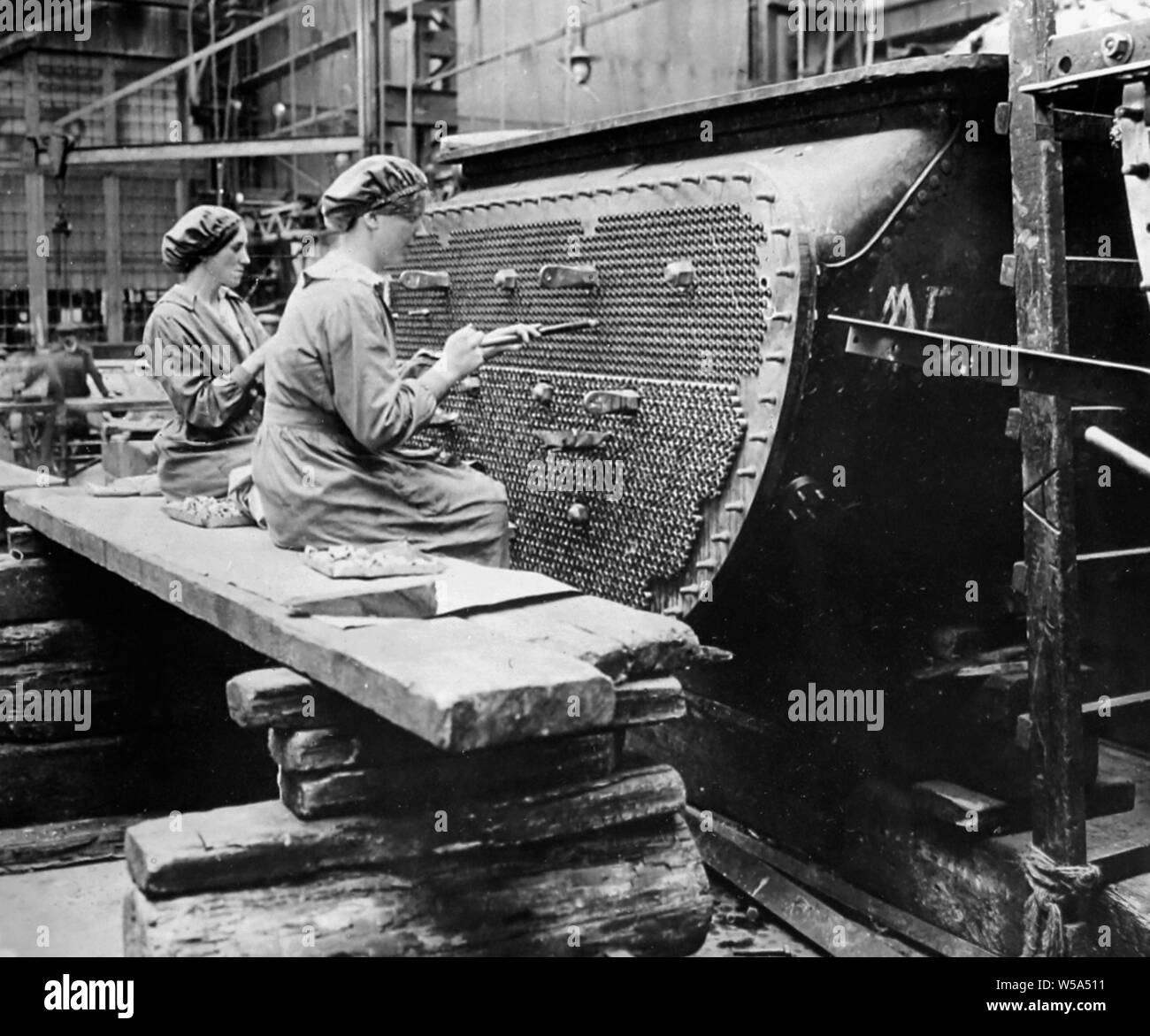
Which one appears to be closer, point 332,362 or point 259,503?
point 332,362

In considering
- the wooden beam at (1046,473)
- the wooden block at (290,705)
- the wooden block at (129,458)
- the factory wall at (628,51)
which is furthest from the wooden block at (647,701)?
the factory wall at (628,51)

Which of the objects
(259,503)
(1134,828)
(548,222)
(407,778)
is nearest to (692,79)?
(548,222)

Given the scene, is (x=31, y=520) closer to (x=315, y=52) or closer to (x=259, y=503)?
(x=259, y=503)

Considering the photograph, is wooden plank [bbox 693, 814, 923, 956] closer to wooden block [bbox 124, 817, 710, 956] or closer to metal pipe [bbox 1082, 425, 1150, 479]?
wooden block [bbox 124, 817, 710, 956]

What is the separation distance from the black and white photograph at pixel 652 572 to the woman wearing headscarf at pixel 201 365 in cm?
2

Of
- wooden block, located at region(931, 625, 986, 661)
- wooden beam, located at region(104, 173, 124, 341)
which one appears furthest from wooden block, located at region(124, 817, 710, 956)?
wooden beam, located at region(104, 173, 124, 341)

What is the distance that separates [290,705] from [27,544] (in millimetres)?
2763

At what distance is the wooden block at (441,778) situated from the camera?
2635 mm

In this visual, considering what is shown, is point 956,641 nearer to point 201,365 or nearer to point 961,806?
point 961,806

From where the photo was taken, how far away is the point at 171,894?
2477 millimetres

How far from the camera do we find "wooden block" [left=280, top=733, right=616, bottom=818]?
2.63 meters

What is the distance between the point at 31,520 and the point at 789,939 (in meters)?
2.90

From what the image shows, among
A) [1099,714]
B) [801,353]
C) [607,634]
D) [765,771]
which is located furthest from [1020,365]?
[765,771]
